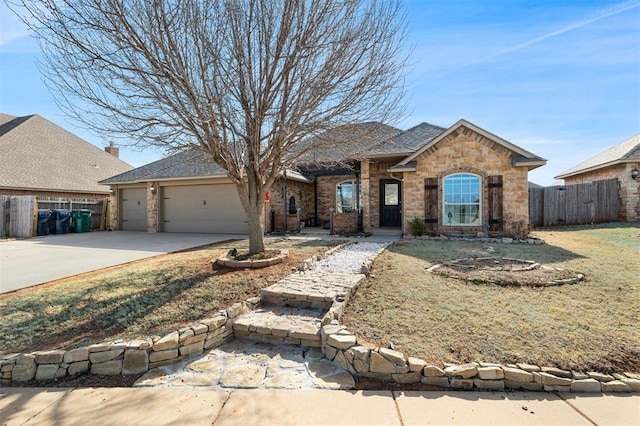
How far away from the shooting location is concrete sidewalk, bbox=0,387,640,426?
2436 mm

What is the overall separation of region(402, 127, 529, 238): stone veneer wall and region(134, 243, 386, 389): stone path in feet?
21.7

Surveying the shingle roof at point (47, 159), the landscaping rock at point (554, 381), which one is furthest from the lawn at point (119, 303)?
the shingle roof at point (47, 159)

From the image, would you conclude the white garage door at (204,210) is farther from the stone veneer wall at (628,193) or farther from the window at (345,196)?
the stone veneer wall at (628,193)

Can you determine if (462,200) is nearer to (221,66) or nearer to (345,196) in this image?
(345,196)

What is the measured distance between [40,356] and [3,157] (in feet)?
61.3

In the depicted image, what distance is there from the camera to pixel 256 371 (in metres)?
3.22

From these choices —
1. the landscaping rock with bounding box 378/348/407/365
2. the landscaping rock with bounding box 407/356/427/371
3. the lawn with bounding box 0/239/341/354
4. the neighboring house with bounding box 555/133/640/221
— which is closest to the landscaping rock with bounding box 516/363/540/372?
the landscaping rock with bounding box 407/356/427/371

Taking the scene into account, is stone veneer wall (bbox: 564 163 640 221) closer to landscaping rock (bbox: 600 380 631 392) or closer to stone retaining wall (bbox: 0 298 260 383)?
landscaping rock (bbox: 600 380 631 392)

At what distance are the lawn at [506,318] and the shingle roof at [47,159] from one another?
60.4ft

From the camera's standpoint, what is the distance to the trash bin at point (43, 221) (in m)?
13.9

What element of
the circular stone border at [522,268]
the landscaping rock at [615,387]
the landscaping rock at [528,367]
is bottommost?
the landscaping rock at [615,387]

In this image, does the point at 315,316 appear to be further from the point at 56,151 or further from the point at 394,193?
the point at 56,151

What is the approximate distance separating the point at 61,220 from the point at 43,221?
72 centimetres

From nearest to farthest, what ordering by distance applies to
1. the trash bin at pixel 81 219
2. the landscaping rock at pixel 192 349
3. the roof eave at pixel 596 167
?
the landscaping rock at pixel 192 349
the roof eave at pixel 596 167
the trash bin at pixel 81 219
